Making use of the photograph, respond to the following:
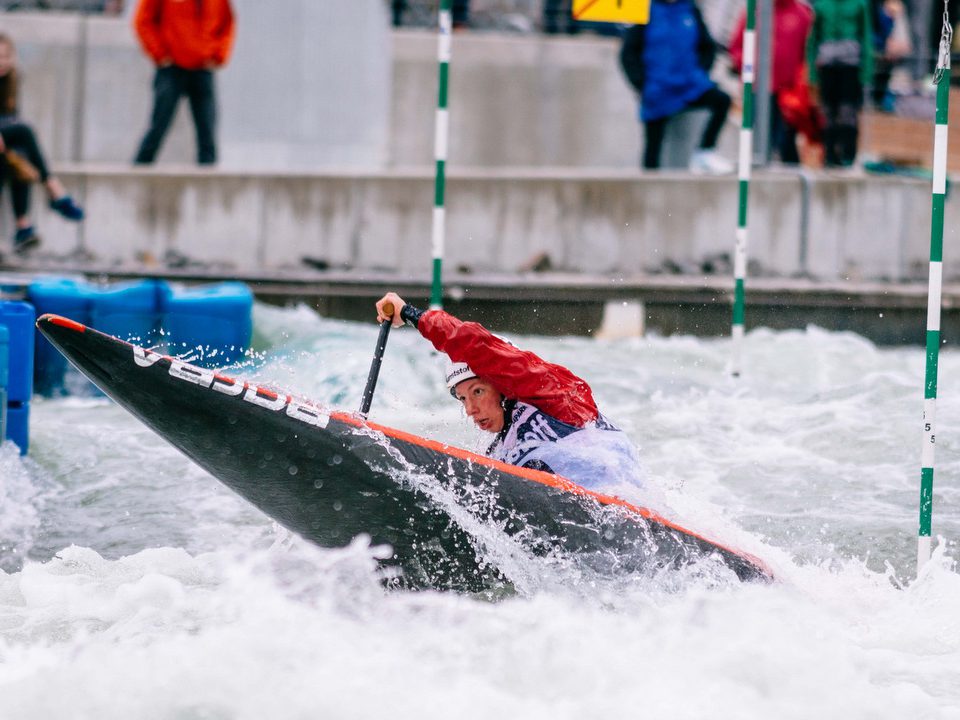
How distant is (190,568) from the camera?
6.25m

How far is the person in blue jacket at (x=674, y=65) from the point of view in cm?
1121

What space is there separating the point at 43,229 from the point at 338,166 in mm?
2501

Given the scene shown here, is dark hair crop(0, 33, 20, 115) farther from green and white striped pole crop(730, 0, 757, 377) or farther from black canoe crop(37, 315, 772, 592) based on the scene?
black canoe crop(37, 315, 772, 592)

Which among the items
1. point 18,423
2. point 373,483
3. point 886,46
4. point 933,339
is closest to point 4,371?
point 18,423

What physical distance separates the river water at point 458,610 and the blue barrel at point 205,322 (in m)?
0.67

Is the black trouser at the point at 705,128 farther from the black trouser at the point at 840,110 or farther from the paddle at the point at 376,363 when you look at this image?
the paddle at the point at 376,363

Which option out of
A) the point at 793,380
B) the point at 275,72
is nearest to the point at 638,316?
the point at 793,380

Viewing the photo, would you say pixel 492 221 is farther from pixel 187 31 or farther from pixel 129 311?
pixel 129 311

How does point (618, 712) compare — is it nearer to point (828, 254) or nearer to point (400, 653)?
point (400, 653)

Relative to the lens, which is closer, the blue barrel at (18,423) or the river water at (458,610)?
the river water at (458,610)

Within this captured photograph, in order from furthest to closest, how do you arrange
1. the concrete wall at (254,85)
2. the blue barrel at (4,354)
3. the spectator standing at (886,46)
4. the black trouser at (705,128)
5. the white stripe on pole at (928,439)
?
the spectator standing at (886,46) → the concrete wall at (254,85) → the black trouser at (705,128) → the blue barrel at (4,354) → the white stripe on pole at (928,439)

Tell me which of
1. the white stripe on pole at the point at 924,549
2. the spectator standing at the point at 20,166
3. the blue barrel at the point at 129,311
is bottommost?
the white stripe on pole at the point at 924,549

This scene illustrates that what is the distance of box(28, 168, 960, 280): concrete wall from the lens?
1094 centimetres

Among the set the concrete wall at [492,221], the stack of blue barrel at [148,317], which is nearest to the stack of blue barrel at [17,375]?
the stack of blue barrel at [148,317]
